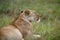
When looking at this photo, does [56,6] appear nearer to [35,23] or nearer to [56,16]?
[56,16]

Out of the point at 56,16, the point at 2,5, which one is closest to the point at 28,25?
the point at 56,16

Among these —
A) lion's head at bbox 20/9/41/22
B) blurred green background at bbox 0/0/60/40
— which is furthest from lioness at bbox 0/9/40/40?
blurred green background at bbox 0/0/60/40

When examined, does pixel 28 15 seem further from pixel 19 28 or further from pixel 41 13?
pixel 41 13

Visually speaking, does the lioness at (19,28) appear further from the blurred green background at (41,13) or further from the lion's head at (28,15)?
the blurred green background at (41,13)

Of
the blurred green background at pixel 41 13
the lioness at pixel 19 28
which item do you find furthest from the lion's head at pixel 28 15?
the blurred green background at pixel 41 13

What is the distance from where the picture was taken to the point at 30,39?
662cm

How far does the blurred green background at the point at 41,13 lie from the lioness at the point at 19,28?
0.41 metres

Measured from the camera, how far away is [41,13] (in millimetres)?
9961

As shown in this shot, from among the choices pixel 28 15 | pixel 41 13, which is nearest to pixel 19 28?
pixel 28 15

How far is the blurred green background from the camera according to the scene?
7488 millimetres

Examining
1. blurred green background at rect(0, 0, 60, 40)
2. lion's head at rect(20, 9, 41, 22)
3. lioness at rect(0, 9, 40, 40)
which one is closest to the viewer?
lioness at rect(0, 9, 40, 40)

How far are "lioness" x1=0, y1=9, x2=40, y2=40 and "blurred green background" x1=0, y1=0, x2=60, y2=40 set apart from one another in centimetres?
41

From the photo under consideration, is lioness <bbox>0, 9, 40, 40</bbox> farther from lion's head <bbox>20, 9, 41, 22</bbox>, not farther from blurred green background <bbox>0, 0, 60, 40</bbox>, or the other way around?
blurred green background <bbox>0, 0, 60, 40</bbox>

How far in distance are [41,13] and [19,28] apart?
125 inches
